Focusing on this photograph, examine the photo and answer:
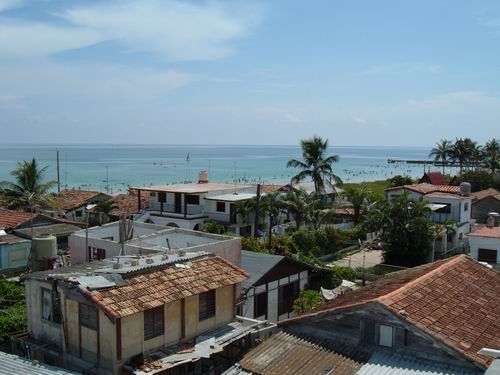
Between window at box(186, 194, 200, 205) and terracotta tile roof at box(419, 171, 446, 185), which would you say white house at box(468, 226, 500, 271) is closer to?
window at box(186, 194, 200, 205)

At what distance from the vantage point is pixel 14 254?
32375 mm

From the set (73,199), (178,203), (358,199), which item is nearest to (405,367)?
(178,203)

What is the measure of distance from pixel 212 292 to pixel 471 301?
7.63 metres

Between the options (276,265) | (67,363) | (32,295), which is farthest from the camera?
(276,265)

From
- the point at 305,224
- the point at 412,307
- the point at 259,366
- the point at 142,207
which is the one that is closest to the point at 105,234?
the point at 259,366

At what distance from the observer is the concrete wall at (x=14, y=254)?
105 feet

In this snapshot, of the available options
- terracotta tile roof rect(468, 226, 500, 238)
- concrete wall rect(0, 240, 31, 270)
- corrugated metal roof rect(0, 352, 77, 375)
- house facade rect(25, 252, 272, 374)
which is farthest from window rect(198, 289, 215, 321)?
terracotta tile roof rect(468, 226, 500, 238)

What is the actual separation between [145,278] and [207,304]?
2206mm

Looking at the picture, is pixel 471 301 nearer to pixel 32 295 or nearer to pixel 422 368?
pixel 422 368

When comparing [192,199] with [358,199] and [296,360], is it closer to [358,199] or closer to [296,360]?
[358,199]

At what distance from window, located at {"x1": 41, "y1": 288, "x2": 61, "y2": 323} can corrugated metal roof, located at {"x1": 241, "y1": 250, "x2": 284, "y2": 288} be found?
891 centimetres

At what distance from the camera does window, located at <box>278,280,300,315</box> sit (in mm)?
25844

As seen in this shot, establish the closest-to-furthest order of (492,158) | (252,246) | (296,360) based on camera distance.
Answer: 1. (296,360)
2. (252,246)
3. (492,158)

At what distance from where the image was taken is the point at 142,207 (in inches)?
2119
